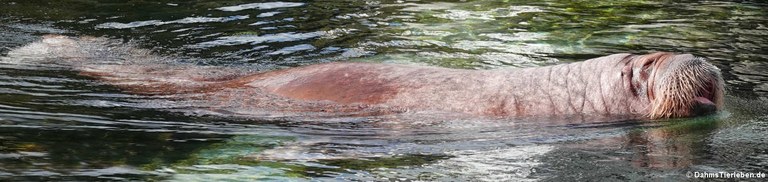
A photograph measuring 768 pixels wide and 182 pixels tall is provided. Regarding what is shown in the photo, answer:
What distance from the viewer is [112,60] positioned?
9.19m

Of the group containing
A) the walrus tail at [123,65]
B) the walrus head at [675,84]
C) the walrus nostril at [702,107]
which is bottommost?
the walrus tail at [123,65]

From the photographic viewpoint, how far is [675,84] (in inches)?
249

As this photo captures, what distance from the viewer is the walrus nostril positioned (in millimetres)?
6480

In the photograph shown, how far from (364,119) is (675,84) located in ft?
6.30

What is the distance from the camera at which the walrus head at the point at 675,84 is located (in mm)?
6363

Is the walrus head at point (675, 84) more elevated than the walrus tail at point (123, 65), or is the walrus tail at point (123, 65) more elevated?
the walrus head at point (675, 84)

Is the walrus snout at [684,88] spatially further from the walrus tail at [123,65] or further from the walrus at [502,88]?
the walrus tail at [123,65]

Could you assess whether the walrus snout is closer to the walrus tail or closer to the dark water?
the dark water

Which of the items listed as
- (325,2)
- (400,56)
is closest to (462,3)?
(325,2)

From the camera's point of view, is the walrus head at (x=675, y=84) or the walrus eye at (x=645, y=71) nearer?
the walrus head at (x=675, y=84)

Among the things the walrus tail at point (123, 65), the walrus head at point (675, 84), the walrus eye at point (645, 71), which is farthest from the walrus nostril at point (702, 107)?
the walrus tail at point (123, 65)

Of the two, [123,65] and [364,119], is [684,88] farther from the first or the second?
[123,65]

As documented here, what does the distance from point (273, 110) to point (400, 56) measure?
2.70 metres

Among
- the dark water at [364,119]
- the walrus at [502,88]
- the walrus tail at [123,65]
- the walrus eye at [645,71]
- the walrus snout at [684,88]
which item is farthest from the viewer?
the walrus tail at [123,65]
